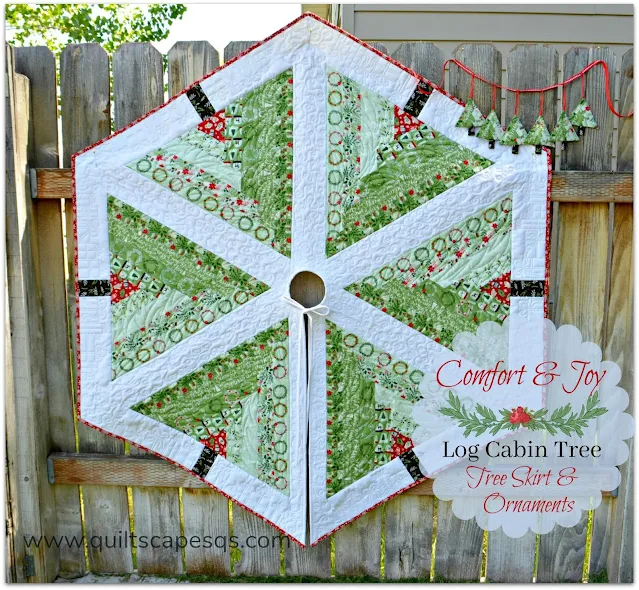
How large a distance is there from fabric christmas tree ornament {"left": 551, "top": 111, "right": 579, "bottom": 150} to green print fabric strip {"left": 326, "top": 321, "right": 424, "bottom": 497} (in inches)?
36.7

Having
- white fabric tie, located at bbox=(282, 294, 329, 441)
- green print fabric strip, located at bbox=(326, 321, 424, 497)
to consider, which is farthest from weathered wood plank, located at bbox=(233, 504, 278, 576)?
white fabric tie, located at bbox=(282, 294, 329, 441)

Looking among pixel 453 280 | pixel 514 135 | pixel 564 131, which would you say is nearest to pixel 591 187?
pixel 564 131

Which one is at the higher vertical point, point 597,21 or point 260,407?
point 597,21

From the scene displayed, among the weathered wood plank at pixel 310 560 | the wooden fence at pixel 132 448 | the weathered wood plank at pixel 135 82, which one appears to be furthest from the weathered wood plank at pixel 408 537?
the weathered wood plank at pixel 135 82

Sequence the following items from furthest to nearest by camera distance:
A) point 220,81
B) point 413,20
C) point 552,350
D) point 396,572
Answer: point 413,20 < point 396,572 < point 552,350 < point 220,81

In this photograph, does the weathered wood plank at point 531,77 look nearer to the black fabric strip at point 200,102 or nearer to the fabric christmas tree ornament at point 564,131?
the fabric christmas tree ornament at point 564,131

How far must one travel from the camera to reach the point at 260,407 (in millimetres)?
2115

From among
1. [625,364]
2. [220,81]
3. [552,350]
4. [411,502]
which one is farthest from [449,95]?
[411,502]

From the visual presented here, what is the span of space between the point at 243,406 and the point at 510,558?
1181mm

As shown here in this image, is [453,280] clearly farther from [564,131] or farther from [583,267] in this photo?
[564,131]

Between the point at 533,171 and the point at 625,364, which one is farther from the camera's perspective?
the point at 625,364

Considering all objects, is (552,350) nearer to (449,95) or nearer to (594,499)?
Answer: (594,499)

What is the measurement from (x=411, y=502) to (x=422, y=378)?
50 cm

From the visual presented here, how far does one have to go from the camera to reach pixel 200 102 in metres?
2.01
